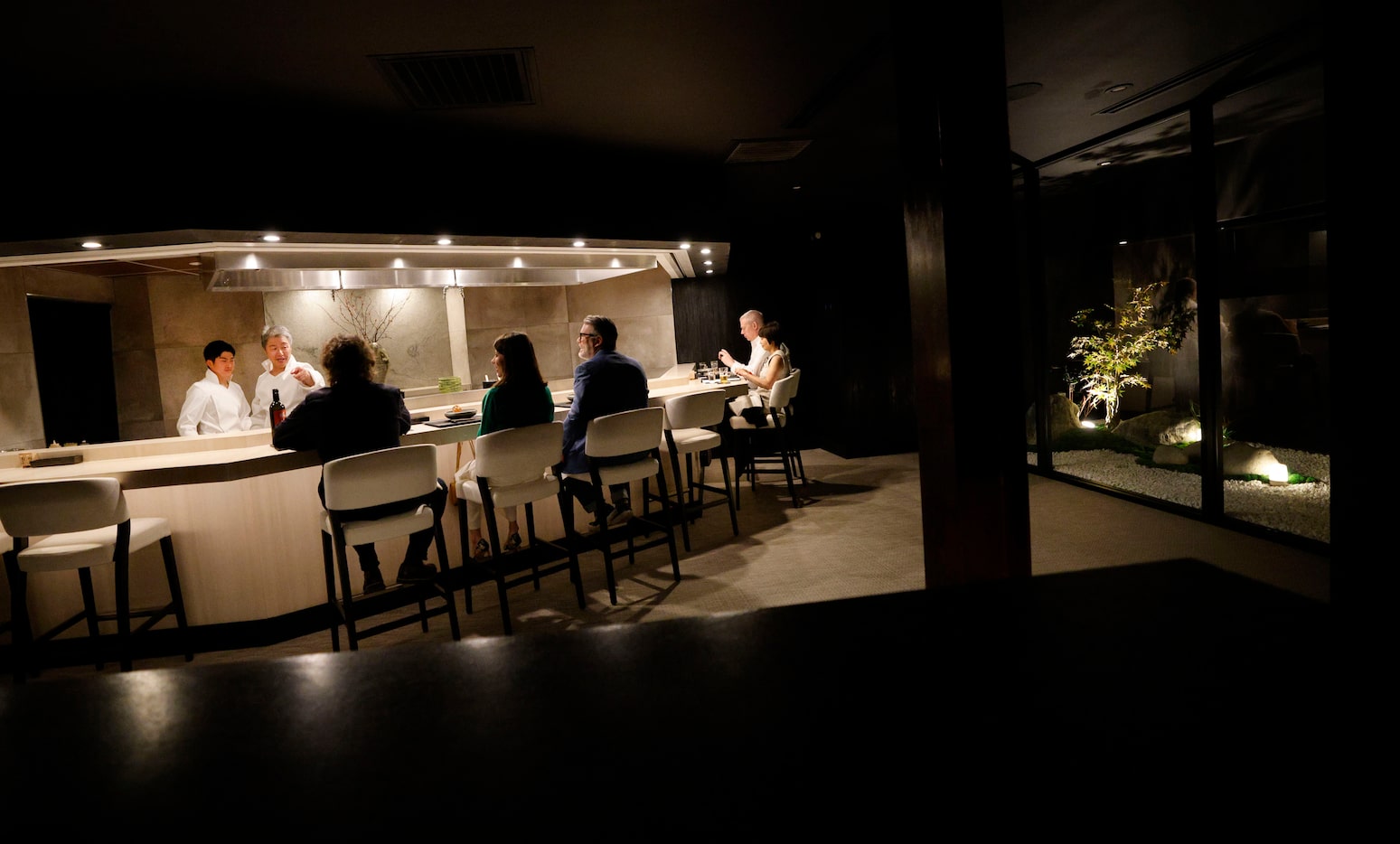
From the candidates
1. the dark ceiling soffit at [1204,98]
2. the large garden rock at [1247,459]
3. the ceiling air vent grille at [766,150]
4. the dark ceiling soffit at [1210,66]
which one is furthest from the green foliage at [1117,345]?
the ceiling air vent grille at [766,150]

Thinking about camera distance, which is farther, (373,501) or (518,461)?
(518,461)

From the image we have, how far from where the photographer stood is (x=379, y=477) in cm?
301

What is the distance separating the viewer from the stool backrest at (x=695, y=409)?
4570mm

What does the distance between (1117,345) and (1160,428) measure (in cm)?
78

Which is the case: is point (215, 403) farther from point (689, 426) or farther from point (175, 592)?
point (689, 426)

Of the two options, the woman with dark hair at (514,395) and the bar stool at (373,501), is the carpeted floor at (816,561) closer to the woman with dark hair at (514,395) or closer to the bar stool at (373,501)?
the bar stool at (373,501)

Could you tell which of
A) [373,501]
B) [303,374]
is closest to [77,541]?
[373,501]

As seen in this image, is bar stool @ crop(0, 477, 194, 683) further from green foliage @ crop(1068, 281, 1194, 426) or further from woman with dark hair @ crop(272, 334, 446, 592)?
green foliage @ crop(1068, 281, 1194, 426)

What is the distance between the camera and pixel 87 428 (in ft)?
21.5

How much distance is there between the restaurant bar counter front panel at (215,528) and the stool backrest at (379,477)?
566 mm

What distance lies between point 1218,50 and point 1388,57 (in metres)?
2.20

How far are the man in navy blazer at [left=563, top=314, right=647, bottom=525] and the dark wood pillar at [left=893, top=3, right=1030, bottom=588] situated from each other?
2293 millimetres

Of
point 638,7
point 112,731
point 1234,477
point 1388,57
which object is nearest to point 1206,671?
point 112,731

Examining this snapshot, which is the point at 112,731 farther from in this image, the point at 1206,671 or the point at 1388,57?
the point at 1388,57
